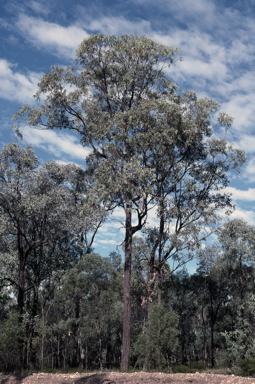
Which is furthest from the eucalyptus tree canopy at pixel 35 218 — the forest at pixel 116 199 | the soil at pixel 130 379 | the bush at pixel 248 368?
the bush at pixel 248 368

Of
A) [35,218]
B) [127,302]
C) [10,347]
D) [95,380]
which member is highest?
[35,218]

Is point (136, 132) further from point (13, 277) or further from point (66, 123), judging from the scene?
point (13, 277)

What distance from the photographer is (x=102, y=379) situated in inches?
548

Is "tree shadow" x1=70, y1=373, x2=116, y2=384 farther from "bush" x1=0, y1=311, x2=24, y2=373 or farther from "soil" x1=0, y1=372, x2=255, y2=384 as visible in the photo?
"bush" x1=0, y1=311, x2=24, y2=373

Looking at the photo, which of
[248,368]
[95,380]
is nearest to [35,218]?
[95,380]

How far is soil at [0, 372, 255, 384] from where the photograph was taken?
12158 millimetres

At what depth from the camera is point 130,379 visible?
13.5 meters

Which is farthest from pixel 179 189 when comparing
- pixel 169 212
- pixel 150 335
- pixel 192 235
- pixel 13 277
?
A: pixel 13 277

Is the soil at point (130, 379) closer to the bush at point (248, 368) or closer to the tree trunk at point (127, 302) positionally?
the bush at point (248, 368)

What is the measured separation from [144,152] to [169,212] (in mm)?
4732

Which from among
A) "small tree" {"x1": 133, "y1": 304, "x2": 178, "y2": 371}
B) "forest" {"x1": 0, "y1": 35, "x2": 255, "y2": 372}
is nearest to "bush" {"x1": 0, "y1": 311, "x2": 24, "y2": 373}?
"forest" {"x1": 0, "y1": 35, "x2": 255, "y2": 372}

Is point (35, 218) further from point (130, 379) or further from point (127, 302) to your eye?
point (130, 379)

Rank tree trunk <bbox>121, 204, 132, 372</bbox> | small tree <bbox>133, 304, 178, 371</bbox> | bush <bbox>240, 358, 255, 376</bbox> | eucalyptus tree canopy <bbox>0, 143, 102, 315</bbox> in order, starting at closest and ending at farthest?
1. bush <bbox>240, 358, 255, 376</bbox>
2. small tree <bbox>133, 304, 178, 371</bbox>
3. tree trunk <bbox>121, 204, 132, 372</bbox>
4. eucalyptus tree canopy <bbox>0, 143, 102, 315</bbox>

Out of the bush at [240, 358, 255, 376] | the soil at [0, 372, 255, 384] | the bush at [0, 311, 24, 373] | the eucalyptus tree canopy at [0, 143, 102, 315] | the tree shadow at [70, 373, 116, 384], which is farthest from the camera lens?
the eucalyptus tree canopy at [0, 143, 102, 315]
